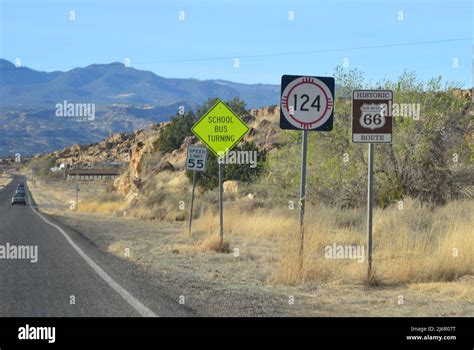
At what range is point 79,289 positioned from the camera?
10289 mm

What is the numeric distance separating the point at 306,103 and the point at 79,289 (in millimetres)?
5071

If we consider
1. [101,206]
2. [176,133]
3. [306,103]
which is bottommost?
[101,206]

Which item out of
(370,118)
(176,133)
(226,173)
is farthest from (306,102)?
(176,133)

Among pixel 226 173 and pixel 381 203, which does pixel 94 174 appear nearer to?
pixel 226 173

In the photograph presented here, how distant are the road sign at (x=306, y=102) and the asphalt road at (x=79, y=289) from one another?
377 centimetres

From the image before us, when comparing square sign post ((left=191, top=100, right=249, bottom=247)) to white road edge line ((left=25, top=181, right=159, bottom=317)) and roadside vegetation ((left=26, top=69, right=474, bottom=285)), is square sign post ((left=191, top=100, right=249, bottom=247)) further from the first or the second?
white road edge line ((left=25, top=181, right=159, bottom=317))

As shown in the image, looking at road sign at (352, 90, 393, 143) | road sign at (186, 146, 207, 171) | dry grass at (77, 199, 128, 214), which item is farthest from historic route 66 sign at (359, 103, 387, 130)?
dry grass at (77, 199, 128, 214)

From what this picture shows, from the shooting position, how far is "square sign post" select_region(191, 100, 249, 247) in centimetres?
1650

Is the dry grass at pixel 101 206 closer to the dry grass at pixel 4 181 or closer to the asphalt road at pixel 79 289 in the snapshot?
the asphalt road at pixel 79 289

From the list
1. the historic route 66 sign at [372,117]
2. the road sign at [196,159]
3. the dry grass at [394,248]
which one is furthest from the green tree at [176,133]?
the historic route 66 sign at [372,117]

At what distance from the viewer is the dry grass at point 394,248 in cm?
1122

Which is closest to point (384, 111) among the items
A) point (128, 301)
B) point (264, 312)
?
point (264, 312)

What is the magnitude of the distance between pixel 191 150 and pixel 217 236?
4.49m
